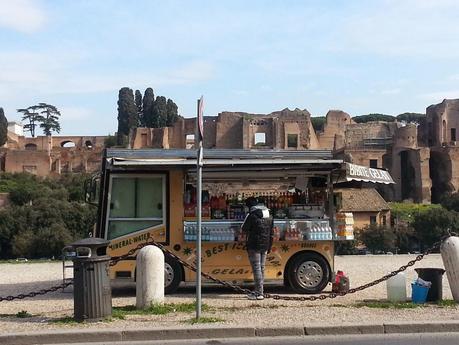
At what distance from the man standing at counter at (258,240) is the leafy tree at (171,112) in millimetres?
95753

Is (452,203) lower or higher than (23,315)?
higher

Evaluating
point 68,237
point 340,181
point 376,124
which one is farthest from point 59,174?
point 340,181

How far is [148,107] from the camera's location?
367 feet

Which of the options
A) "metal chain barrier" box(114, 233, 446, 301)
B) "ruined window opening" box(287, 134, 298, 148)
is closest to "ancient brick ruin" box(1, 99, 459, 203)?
"ruined window opening" box(287, 134, 298, 148)

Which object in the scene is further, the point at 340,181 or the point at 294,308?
the point at 340,181

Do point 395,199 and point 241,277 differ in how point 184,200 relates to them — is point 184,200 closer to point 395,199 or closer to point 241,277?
point 241,277

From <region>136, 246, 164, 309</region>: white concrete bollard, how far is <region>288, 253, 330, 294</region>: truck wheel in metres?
2.95

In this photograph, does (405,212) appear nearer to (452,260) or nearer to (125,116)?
(125,116)

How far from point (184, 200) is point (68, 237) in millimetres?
36916

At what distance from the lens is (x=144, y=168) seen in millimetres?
12750

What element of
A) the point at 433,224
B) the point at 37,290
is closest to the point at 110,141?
the point at 433,224

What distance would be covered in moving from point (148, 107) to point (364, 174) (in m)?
100

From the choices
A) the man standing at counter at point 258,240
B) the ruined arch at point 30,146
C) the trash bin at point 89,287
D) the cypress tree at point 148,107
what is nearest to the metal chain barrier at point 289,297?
the man standing at counter at point 258,240

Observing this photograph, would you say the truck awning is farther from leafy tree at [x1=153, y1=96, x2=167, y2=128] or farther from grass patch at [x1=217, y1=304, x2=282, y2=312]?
leafy tree at [x1=153, y1=96, x2=167, y2=128]
